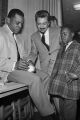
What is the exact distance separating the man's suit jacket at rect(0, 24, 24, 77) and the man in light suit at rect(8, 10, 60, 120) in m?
0.12

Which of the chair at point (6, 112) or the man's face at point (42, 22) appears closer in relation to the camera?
the chair at point (6, 112)

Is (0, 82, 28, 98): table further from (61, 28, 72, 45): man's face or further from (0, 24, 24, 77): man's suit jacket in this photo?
(61, 28, 72, 45): man's face

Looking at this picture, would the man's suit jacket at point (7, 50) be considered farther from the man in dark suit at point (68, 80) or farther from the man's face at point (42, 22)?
the man in dark suit at point (68, 80)

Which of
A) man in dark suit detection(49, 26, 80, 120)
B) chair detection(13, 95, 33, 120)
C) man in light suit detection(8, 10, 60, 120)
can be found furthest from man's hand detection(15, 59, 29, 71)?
chair detection(13, 95, 33, 120)

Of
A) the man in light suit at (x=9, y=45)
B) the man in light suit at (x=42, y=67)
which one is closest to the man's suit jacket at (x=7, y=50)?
the man in light suit at (x=9, y=45)

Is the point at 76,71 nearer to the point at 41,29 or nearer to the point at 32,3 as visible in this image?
the point at 41,29

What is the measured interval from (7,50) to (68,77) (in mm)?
837

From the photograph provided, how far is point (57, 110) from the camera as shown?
2443 millimetres

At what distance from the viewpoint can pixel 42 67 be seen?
2.62 meters

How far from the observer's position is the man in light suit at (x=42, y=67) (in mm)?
1949

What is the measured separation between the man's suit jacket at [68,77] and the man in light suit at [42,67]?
6.1 inches

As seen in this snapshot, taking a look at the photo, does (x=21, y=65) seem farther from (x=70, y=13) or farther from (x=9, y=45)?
(x=70, y=13)

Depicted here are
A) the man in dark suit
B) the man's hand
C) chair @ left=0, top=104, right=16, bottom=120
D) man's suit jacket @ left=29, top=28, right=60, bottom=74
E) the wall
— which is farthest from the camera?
the wall

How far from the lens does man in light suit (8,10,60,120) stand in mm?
1949
